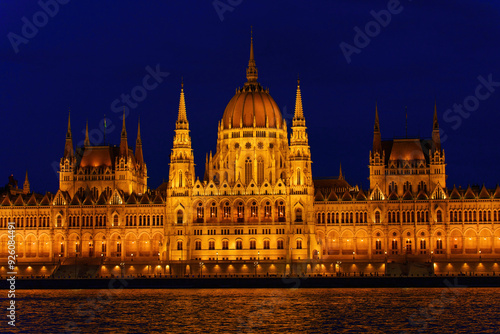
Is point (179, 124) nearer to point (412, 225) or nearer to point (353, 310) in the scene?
point (412, 225)

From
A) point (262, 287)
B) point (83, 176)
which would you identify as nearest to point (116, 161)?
point (83, 176)

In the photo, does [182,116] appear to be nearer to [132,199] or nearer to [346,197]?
[132,199]

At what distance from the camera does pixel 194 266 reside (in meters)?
173

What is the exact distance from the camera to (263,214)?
180 metres

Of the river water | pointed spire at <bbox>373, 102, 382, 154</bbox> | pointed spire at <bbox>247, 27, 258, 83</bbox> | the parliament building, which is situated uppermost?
pointed spire at <bbox>247, 27, 258, 83</bbox>

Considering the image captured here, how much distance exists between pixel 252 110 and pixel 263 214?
68.7ft

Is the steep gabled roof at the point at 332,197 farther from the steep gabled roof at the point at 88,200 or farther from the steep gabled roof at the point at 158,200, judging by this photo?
the steep gabled roof at the point at 88,200

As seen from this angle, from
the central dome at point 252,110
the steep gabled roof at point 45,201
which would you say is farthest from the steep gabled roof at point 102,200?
the central dome at point 252,110

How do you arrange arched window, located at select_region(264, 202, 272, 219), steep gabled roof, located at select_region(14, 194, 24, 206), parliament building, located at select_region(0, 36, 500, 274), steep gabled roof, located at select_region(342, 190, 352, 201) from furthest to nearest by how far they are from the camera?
steep gabled roof, located at select_region(14, 194, 24, 206) → steep gabled roof, located at select_region(342, 190, 352, 201) → arched window, located at select_region(264, 202, 272, 219) → parliament building, located at select_region(0, 36, 500, 274)

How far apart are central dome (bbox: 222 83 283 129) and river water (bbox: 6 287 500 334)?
41.3 metres

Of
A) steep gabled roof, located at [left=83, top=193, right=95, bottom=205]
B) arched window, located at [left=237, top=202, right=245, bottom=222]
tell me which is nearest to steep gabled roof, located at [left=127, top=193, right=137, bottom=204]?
steep gabled roof, located at [left=83, top=193, right=95, bottom=205]

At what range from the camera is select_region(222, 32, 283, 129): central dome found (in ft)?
630

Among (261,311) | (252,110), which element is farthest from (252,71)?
(261,311)

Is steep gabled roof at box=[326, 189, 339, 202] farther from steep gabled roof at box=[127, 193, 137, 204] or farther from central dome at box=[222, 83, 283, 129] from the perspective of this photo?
steep gabled roof at box=[127, 193, 137, 204]
